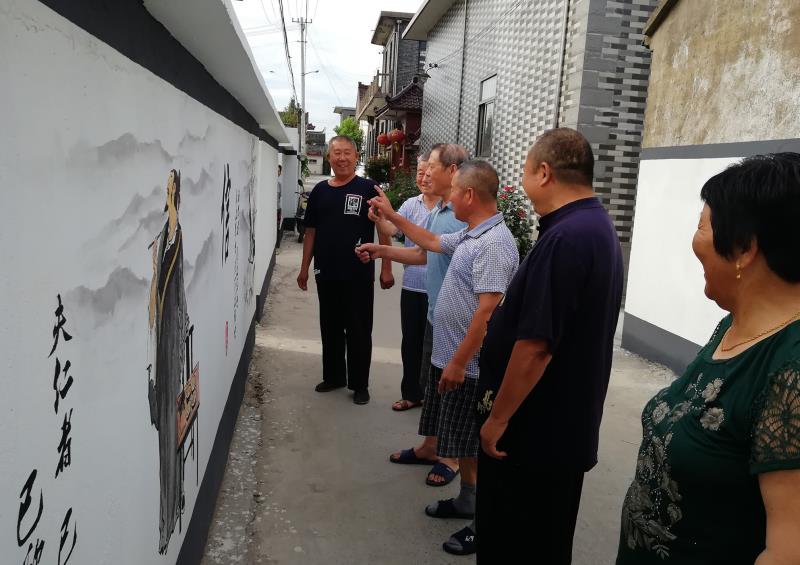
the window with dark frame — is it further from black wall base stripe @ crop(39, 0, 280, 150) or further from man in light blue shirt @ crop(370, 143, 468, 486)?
black wall base stripe @ crop(39, 0, 280, 150)

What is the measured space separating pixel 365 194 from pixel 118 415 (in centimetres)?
325

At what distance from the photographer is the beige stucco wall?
4473 mm

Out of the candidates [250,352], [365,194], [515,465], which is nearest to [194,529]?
[515,465]

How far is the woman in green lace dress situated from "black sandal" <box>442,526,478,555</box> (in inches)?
61.4

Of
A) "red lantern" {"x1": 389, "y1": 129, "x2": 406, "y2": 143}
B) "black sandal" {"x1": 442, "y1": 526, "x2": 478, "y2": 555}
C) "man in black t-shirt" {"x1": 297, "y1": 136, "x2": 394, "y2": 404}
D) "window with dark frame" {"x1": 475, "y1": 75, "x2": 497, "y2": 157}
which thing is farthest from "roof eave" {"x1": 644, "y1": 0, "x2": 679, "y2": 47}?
"red lantern" {"x1": 389, "y1": 129, "x2": 406, "y2": 143}

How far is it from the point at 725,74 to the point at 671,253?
1542 millimetres

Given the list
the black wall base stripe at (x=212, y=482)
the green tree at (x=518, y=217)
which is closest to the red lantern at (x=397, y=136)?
the green tree at (x=518, y=217)

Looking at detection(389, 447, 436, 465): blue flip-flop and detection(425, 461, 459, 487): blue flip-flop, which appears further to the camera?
detection(389, 447, 436, 465): blue flip-flop

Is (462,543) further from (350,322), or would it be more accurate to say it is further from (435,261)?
(350,322)

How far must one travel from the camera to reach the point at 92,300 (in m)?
1.30

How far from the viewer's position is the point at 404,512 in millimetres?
3268

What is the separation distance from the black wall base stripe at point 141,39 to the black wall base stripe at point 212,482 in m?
1.68

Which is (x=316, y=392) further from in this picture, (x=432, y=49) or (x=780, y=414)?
(x=432, y=49)

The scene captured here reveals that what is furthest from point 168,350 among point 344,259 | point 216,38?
point 344,259
